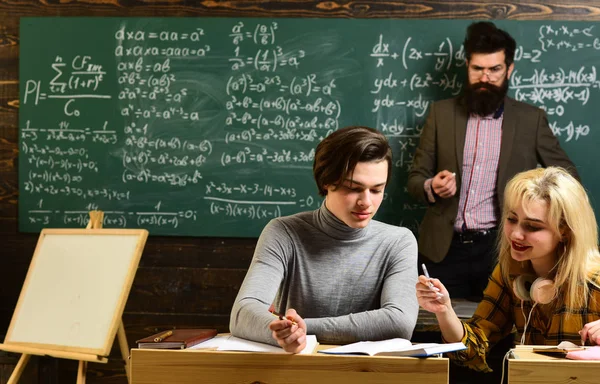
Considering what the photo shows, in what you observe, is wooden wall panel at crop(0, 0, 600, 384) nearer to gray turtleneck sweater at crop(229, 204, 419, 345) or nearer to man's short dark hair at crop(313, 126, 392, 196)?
gray turtleneck sweater at crop(229, 204, 419, 345)

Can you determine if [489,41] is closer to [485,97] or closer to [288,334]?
[485,97]

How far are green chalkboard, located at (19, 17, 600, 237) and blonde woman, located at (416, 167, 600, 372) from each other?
73.5 inches

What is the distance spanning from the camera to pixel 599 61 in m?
3.90

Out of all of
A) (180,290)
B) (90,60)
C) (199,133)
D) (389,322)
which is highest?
(90,60)

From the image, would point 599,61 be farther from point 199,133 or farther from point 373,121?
point 199,133

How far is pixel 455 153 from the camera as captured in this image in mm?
3719

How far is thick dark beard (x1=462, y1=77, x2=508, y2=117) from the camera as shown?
3.69 meters

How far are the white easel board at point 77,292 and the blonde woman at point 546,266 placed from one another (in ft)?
5.32

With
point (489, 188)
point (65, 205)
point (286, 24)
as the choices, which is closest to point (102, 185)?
point (65, 205)

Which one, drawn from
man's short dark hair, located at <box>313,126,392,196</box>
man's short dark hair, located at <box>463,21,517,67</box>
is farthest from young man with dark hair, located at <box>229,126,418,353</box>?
man's short dark hair, located at <box>463,21,517,67</box>

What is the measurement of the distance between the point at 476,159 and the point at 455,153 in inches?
4.2

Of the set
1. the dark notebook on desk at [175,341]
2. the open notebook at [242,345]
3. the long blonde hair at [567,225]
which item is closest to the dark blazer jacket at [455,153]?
the long blonde hair at [567,225]

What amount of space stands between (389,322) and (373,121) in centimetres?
222

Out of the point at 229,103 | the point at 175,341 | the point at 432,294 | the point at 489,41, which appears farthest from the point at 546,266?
the point at 229,103
